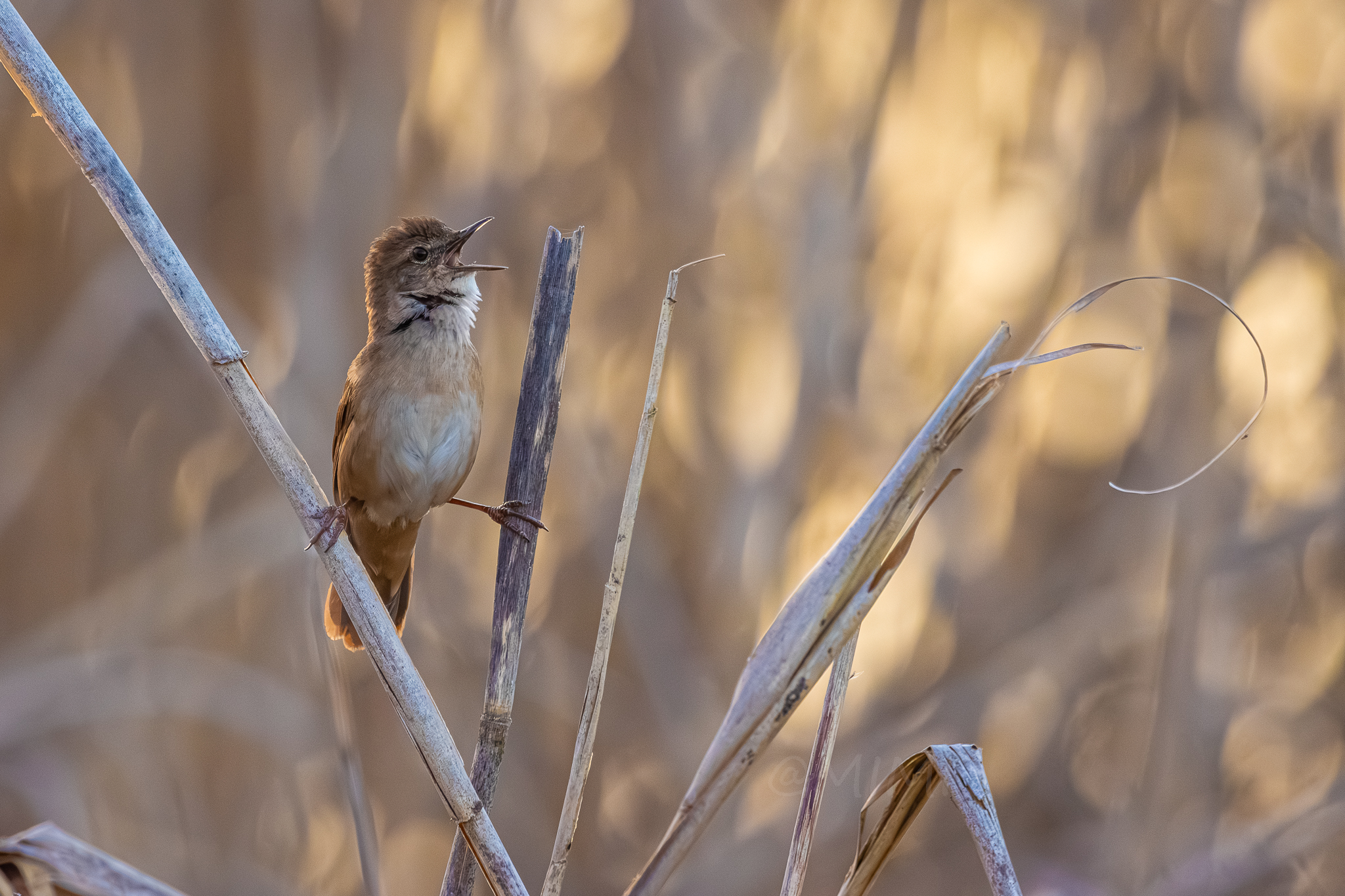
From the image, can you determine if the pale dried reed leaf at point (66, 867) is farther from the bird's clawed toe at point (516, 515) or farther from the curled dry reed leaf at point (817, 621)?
the bird's clawed toe at point (516, 515)

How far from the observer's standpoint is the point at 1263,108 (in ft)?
9.01

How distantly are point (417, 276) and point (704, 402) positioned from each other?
136 cm

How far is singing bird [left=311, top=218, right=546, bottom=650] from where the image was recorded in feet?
5.25

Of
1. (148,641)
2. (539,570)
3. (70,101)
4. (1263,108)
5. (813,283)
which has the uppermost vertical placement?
(1263,108)

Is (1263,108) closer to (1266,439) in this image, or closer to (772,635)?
(1266,439)

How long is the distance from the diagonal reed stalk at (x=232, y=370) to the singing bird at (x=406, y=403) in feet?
2.58

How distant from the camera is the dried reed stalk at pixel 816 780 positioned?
824 millimetres

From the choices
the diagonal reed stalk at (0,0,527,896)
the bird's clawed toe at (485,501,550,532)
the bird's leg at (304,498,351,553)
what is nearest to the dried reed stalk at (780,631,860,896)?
the diagonal reed stalk at (0,0,527,896)

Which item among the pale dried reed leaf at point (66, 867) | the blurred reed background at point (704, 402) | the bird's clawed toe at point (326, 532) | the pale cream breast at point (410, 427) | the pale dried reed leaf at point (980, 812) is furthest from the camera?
the blurred reed background at point (704, 402)

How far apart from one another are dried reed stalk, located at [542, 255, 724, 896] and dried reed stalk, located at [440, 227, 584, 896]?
0.33 ft

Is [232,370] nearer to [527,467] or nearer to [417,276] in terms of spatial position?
[527,467]

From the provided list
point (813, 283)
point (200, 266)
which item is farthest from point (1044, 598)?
point (200, 266)

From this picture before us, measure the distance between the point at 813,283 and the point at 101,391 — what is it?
2097 millimetres

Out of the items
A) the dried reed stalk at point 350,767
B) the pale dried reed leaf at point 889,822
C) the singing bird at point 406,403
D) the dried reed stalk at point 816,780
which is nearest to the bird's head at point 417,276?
the singing bird at point 406,403
